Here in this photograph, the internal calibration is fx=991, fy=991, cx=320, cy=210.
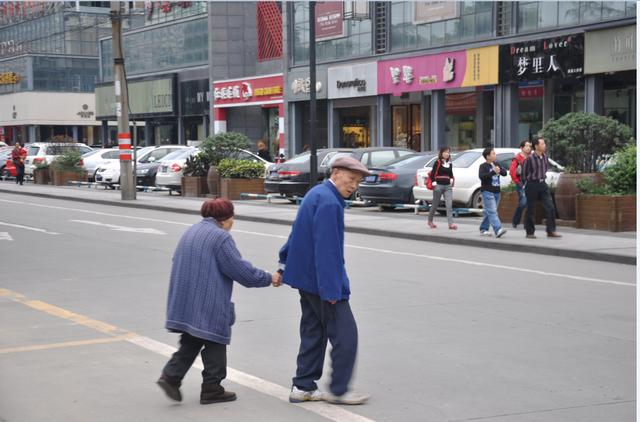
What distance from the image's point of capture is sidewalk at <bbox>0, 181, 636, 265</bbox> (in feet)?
49.9

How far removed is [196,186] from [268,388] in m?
24.4

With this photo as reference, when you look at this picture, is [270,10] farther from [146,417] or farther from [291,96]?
[146,417]

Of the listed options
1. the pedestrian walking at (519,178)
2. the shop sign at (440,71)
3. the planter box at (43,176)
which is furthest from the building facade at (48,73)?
the pedestrian walking at (519,178)

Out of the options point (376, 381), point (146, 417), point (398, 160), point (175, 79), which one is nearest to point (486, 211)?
point (398, 160)

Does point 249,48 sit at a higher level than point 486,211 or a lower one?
higher

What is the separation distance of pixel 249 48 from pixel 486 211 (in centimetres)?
4043

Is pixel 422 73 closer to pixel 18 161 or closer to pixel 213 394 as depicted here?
pixel 18 161

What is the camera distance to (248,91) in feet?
172

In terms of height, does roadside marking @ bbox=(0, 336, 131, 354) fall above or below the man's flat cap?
below

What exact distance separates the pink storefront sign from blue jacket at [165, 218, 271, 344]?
31714mm

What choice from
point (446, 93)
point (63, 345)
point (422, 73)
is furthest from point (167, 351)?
point (446, 93)

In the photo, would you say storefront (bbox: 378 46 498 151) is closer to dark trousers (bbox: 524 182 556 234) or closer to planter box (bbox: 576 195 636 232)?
planter box (bbox: 576 195 636 232)

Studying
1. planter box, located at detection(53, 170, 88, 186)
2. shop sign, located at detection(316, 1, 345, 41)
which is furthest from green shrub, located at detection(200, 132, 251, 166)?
shop sign, located at detection(316, 1, 345, 41)

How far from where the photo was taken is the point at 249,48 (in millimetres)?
56000
